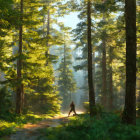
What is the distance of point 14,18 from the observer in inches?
404

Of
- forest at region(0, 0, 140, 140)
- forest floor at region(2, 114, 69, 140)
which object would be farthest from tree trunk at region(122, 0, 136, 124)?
forest floor at region(2, 114, 69, 140)

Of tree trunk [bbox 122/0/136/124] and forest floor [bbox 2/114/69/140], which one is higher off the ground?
tree trunk [bbox 122/0/136/124]

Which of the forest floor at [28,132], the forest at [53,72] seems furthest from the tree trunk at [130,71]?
the forest floor at [28,132]

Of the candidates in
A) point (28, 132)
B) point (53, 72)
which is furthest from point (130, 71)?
point (53, 72)

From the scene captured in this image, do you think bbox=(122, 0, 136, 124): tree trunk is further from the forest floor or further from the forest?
the forest floor

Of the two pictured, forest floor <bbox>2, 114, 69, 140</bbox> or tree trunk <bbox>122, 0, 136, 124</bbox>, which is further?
tree trunk <bbox>122, 0, 136, 124</bbox>

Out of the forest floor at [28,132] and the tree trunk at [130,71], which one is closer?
the forest floor at [28,132]

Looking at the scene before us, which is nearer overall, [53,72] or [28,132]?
[28,132]

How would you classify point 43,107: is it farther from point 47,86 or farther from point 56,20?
point 56,20

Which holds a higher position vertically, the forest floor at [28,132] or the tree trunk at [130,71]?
the tree trunk at [130,71]

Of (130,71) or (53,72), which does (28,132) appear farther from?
(53,72)

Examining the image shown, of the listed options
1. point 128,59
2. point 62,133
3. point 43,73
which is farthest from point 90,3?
point 62,133

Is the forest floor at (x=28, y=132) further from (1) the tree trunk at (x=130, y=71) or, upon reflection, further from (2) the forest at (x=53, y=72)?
(1) the tree trunk at (x=130, y=71)

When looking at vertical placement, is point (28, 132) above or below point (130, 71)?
below
